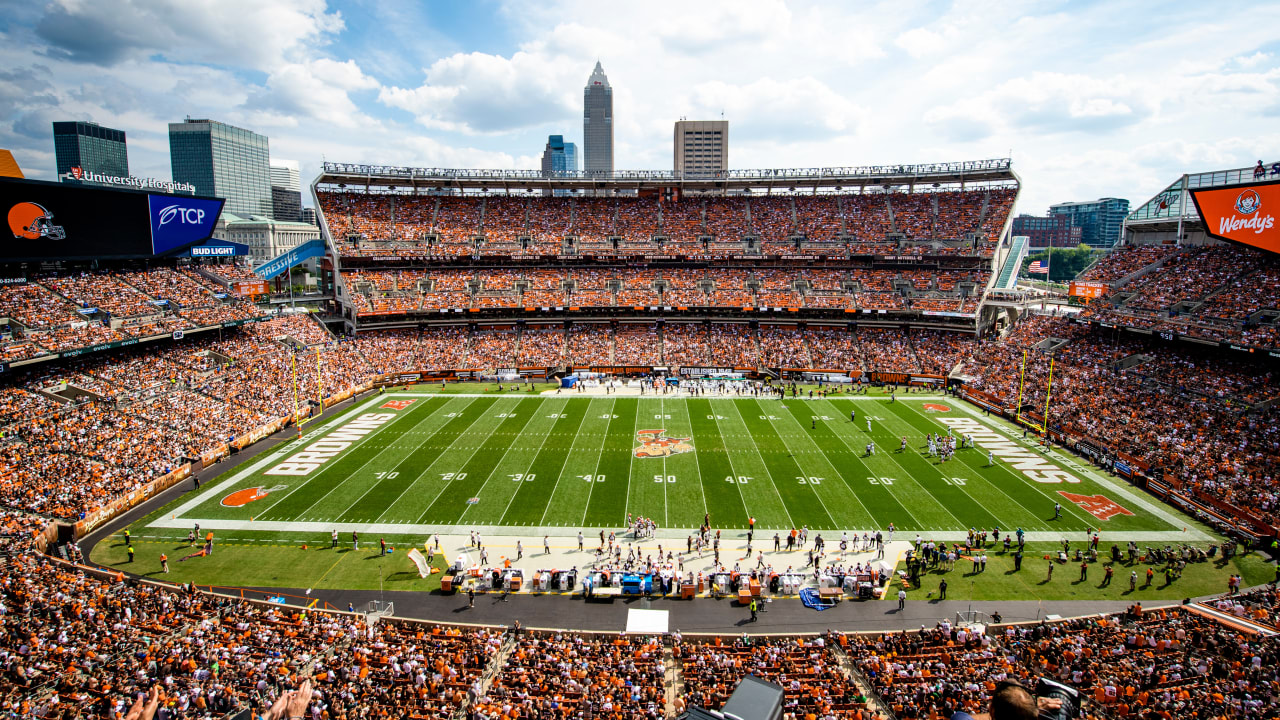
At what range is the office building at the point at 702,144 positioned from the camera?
6457 inches

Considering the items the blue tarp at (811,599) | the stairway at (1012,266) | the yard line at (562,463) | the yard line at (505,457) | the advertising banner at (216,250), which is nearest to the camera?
the blue tarp at (811,599)

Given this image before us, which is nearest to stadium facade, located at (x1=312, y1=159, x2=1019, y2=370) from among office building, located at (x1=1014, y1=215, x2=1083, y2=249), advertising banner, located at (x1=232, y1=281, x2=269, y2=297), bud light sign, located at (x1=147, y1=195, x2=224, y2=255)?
advertising banner, located at (x1=232, y1=281, x2=269, y2=297)

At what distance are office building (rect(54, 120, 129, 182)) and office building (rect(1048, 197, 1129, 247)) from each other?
714 feet

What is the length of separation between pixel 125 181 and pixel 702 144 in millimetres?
143723

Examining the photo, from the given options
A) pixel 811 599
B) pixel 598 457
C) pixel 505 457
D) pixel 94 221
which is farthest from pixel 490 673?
pixel 94 221

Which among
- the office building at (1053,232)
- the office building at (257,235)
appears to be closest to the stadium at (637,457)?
the office building at (257,235)

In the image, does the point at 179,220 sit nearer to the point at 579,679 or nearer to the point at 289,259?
the point at 289,259

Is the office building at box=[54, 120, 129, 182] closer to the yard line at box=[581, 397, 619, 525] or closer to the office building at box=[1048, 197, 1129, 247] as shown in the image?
the yard line at box=[581, 397, 619, 525]

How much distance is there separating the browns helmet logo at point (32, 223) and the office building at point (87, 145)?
83.3 meters

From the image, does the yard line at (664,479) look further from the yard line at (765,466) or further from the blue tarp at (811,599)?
the blue tarp at (811,599)

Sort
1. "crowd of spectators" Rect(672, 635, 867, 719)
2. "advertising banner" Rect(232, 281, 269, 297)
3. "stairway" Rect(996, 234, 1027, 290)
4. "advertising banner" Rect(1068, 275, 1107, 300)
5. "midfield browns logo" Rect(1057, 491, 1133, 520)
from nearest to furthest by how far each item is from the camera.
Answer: "crowd of spectators" Rect(672, 635, 867, 719) < "midfield browns logo" Rect(1057, 491, 1133, 520) < "advertising banner" Rect(1068, 275, 1107, 300) < "advertising banner" Rect(232, 281, 269, 297) < "stairway" Rect(996, 234, 1027, 290)

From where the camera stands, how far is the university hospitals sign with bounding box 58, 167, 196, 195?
3756 centimetres

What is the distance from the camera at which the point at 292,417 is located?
38.2 meters

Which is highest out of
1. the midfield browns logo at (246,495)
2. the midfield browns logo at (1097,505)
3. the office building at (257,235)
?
the office building at (257,235)
